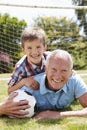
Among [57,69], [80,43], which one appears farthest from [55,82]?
[80,43]

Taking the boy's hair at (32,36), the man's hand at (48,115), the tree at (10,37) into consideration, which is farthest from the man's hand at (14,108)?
the tree at (10,37)

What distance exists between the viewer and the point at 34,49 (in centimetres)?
452

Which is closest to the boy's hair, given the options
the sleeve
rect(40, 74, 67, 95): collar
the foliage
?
rect(40, 74, 67, 95): collar

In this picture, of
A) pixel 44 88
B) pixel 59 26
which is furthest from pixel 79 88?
pixel 59 26

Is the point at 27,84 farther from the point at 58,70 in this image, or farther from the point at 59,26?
the point at 59,26

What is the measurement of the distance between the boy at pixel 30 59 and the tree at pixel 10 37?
9.58 m

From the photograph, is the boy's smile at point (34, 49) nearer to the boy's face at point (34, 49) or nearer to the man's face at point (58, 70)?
the boy's face at point (34, 49)

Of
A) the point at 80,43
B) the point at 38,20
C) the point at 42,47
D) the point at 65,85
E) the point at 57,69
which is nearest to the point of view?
the point at 57,69

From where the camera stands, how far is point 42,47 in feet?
15.0

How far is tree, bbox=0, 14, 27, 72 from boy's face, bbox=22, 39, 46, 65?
9.70m

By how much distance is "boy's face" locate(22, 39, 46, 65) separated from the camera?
178 inches

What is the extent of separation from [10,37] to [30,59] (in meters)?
11.9

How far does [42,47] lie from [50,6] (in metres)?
7.44

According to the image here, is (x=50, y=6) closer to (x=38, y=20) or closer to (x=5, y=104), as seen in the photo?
(x=5, y=104)
